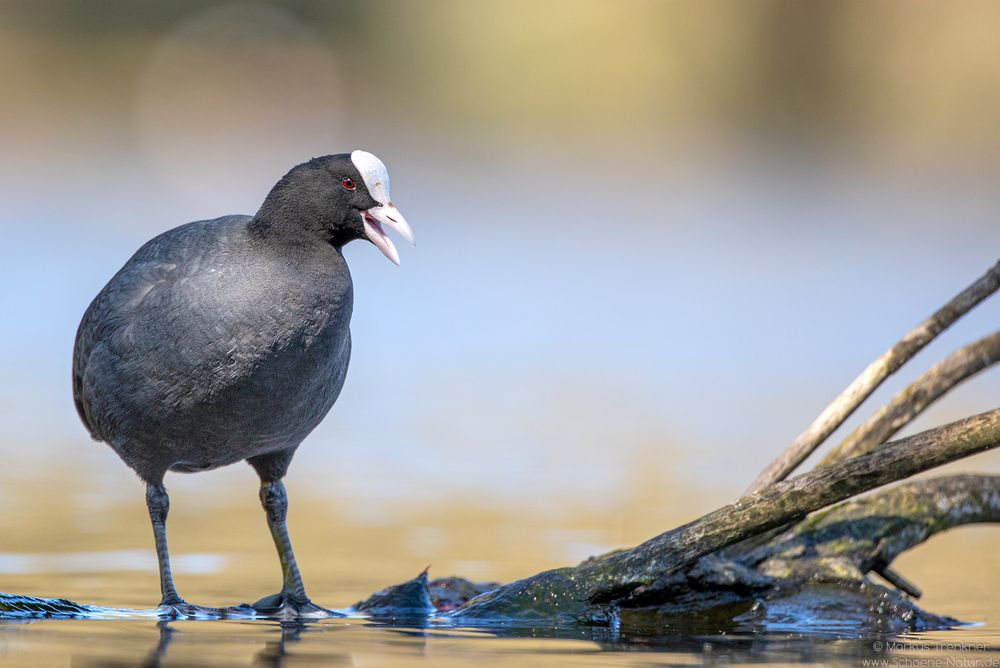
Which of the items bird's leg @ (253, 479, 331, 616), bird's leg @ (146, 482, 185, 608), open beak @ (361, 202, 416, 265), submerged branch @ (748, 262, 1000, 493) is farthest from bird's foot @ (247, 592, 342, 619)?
submerged branch @ (748, 262, 1000, 493)

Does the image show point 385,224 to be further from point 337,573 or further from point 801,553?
point 801,553

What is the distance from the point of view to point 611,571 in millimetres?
5336

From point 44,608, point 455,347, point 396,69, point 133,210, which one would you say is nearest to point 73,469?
point 44,608

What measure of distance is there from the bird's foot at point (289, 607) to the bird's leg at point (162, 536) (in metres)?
0.28

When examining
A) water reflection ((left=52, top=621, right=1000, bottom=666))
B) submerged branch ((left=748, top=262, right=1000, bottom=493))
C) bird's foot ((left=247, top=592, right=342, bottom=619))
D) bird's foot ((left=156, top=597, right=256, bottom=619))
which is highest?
submerged branch ((left=748, top=262, right=1000, bottom=493))

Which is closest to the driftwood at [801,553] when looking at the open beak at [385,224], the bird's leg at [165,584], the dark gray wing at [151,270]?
the bird's leg at [165,584]

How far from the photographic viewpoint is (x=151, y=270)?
18.4ft

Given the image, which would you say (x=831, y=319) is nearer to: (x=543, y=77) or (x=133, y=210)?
(x=133, y=210)

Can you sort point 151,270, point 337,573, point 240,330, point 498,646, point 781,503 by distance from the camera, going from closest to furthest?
1. point 498,646
2. point 781,503
3. point 240,330
4. point 151,270
5. point 337,573

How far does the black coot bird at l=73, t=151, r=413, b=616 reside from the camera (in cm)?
527

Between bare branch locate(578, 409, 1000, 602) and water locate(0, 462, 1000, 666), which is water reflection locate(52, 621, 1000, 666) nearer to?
water locate(0, 462, 1000, 666)

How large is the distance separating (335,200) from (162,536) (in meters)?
1.35

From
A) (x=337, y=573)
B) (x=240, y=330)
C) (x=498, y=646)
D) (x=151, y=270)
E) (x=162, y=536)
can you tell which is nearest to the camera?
(x=498, y=646)

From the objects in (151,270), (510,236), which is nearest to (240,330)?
(151,270)
